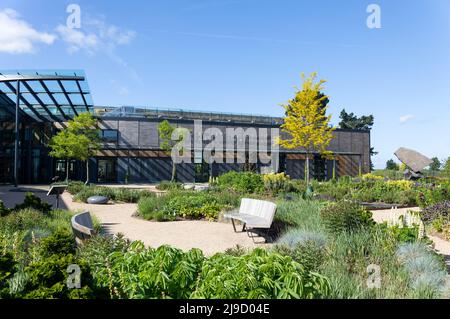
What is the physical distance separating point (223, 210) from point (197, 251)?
22.3 feet

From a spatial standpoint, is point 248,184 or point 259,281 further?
point 248,184

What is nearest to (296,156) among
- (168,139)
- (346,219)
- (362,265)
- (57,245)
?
(168,139)

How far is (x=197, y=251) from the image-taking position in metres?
3.78

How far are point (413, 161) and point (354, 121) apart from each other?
152 ft

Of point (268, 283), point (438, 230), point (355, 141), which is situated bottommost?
point (438, 230)

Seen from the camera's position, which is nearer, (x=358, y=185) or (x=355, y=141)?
(x=358, y=185)

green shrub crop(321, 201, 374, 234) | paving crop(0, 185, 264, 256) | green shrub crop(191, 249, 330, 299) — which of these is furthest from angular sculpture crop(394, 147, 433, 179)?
green shrub crop(191, 249, 330, 299)

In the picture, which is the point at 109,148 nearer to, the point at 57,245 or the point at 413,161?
the point at 413,161

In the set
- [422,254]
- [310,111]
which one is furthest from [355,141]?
[422,254]

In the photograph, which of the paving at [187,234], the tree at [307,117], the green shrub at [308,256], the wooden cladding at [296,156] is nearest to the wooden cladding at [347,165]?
the wooden cladding at [296,156]

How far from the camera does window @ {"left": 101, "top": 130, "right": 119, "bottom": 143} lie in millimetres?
34719

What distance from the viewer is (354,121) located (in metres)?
72.9

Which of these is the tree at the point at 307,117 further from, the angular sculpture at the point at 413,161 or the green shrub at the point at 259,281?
the green shrub at the point at 259,281
